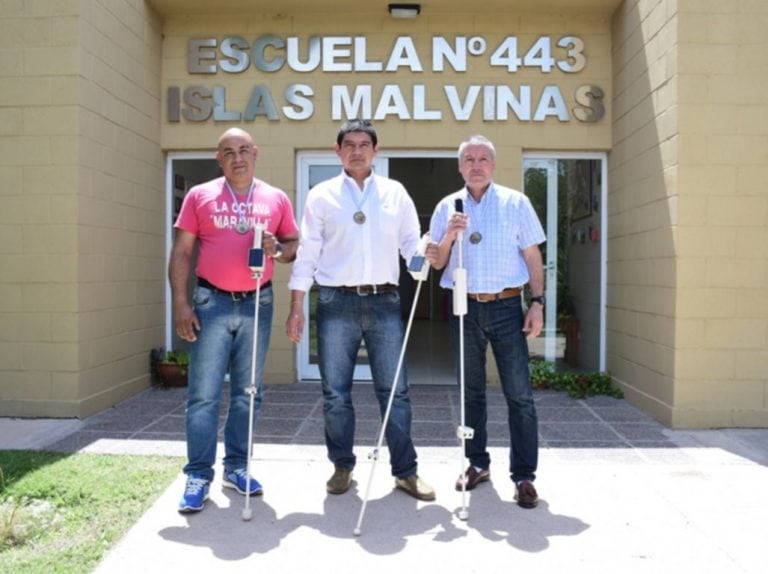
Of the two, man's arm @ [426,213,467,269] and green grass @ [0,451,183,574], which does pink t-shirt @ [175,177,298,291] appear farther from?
green grass @ [0,451,183,574]

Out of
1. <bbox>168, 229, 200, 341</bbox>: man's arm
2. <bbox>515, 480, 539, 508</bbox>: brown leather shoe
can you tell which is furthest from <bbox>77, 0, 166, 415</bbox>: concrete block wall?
<bbox>515, 480, 539, 508</bbox>: brown leather shoe

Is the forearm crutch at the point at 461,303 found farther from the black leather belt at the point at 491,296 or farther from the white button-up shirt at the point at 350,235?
the white button-up shirt at the point at 350,235

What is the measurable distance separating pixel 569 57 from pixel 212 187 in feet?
14.2

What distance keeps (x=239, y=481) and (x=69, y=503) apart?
843 millimetres

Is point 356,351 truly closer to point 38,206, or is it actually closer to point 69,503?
point 69,503

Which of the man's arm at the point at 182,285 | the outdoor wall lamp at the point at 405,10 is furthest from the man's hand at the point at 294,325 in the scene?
the outdoor wall lamp at the point at 405,10

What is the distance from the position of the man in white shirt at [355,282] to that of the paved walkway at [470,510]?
0.33 meters

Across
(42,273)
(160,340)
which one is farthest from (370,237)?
(160,340)

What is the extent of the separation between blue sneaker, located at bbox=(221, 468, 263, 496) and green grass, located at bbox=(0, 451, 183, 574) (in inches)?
14.3

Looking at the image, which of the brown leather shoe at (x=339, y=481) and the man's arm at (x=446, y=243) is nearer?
the man's arm at (x=446, y=243)

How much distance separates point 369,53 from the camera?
255 inches

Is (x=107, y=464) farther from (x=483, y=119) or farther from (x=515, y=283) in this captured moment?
(x=483, y=119)

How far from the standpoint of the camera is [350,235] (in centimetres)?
347

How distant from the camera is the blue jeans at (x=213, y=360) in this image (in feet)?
11.3
